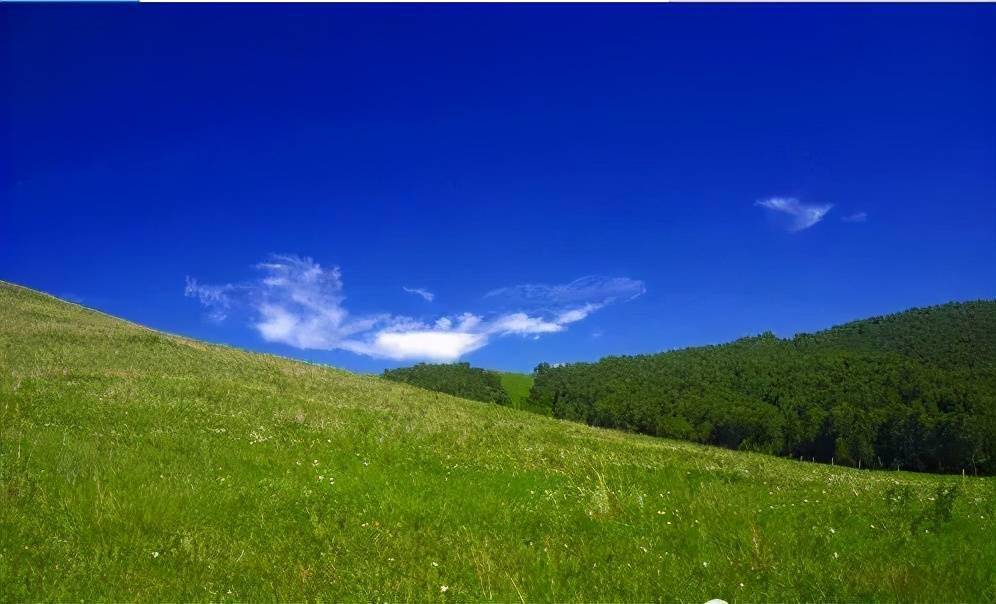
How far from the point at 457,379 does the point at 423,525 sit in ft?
508

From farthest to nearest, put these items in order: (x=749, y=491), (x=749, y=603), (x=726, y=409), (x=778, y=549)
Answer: (x=726, y=409), (x=749, y=491), (x=778, y=549), (x=749, y=603)

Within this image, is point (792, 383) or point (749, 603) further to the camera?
point (792, 383)

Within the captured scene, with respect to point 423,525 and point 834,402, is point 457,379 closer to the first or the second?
point 834,402

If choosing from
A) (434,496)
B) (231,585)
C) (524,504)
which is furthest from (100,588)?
(524,504)

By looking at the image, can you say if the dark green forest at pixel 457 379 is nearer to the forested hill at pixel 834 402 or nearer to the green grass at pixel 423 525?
the forested hill at pixel 834 402

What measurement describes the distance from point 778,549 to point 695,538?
3.43 ft

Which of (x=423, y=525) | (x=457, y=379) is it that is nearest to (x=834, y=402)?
(x=457, y=379)

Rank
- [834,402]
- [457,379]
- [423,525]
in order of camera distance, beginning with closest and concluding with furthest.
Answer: [423,525] → [834,402] → [457,379]

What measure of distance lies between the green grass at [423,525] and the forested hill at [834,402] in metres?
101

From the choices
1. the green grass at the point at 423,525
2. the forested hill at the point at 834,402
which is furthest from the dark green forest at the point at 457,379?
the green grass at the point at 423,525

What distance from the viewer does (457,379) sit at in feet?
533

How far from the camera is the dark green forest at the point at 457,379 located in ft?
509

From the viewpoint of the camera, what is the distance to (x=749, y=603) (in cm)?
645

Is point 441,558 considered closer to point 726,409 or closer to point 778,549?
point 778,549
